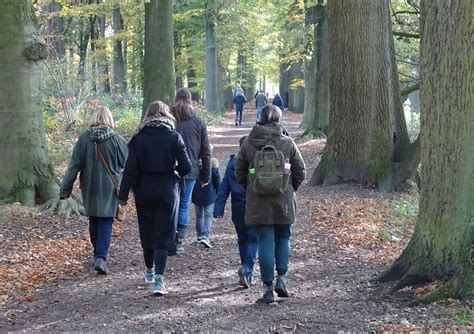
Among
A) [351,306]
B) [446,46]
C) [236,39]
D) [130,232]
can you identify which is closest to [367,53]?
[130,232]

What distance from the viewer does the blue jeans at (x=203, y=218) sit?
28.2 ft

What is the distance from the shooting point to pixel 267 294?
6051 millimetres

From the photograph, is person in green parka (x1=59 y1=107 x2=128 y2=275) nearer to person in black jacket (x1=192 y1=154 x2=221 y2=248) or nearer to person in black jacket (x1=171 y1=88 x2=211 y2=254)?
person in black jacket (x1=171 y1=88 x2=211 y2=254)

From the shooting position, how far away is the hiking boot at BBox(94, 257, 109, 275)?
24.1ft

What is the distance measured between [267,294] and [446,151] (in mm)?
2131

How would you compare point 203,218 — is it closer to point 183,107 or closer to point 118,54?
point 183,107

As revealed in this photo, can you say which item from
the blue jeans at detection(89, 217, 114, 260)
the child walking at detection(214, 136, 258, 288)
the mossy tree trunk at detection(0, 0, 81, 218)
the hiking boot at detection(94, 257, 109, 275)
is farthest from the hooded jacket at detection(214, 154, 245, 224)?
the mossy tree trunk at detection(0, 0, 81, 218)

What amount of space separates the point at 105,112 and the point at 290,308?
3317 mm

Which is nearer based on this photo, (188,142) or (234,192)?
(234,192)

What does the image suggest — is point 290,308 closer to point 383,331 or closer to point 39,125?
point 383,331

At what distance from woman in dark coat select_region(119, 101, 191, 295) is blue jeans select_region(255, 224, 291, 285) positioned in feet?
3.11

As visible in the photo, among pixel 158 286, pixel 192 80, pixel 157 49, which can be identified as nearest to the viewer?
pixel 158 286

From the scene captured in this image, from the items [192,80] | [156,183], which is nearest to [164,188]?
[156,183]

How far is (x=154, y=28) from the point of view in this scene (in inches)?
643
